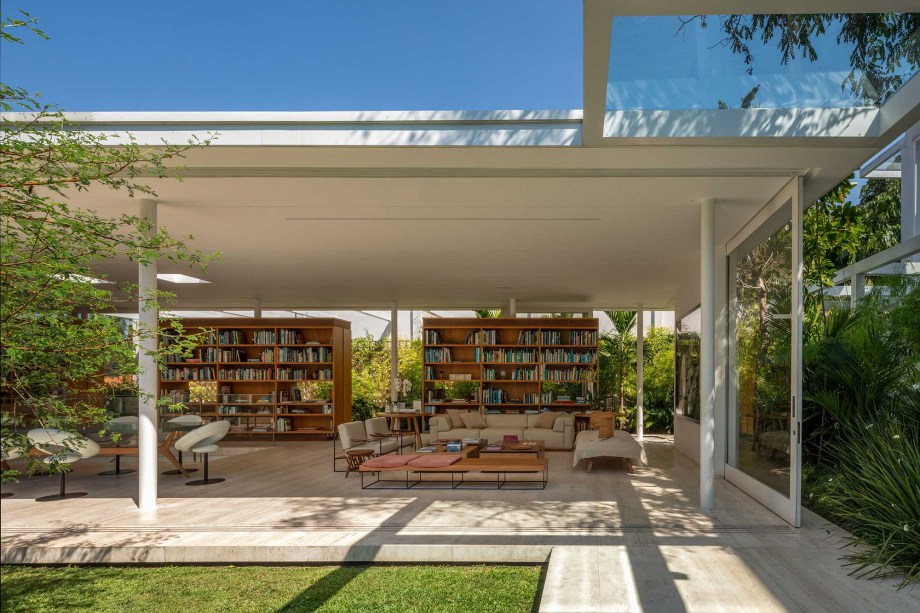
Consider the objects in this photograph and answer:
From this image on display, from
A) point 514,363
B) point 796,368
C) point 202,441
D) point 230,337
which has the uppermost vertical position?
point 230,337

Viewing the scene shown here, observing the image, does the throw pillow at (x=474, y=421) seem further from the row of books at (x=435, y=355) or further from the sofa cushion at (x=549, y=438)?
the row of books at (x=435, y=355)

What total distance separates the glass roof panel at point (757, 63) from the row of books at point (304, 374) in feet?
38.1

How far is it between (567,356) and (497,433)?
9.58 feet

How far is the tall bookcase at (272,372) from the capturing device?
51.3 ft

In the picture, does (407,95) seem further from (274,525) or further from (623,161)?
(274,525)

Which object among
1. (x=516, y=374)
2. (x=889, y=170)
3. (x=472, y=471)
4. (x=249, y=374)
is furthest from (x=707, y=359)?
(x=249, y=374)

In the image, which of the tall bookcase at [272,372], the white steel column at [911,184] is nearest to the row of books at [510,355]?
the tall bookcase at [272,372]

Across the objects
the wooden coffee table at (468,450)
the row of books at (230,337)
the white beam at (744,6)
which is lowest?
the wooden coffee table at (468,450)

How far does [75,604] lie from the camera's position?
4719mm

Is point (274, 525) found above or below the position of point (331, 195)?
below

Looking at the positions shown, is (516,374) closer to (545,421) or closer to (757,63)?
(545,421)

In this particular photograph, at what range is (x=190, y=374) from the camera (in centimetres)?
1588

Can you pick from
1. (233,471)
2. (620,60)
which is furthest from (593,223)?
(233,471)

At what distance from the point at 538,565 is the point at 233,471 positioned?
20.3ft
